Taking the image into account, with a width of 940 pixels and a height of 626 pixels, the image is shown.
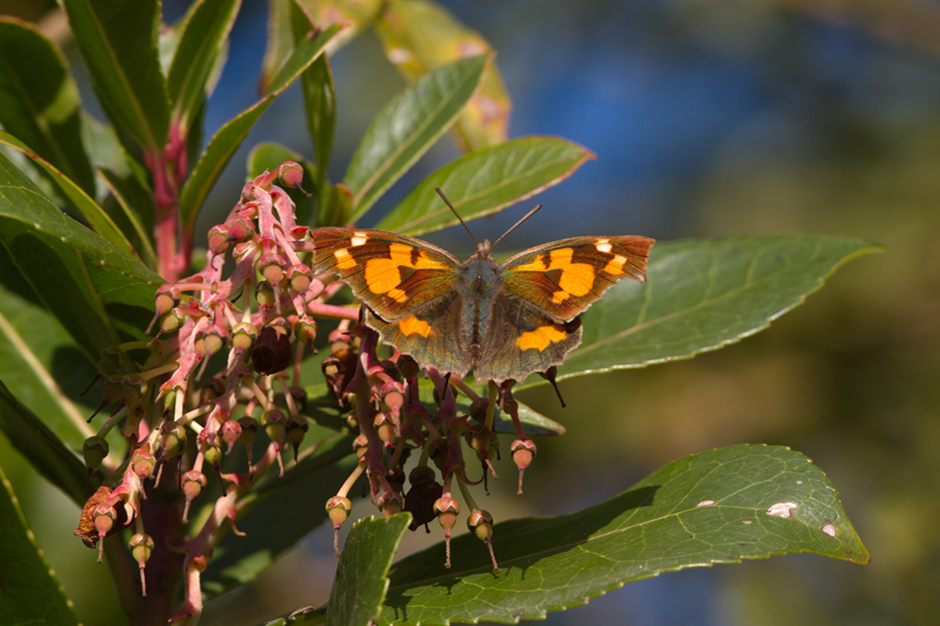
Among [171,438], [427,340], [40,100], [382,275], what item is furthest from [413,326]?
[40,100]

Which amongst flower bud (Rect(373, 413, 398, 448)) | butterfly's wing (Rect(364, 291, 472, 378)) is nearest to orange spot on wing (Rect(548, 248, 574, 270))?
butterfly's wing (Rect(364, 291, 472, 378))

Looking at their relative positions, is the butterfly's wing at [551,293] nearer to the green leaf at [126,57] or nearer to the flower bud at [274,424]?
the flower bud at [274,424]

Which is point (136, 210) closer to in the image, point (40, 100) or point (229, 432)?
point (40, 100)

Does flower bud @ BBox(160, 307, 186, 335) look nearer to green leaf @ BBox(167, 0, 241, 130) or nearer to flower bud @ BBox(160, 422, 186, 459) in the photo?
flower bud @ BBox(160, 422, 186, 459)

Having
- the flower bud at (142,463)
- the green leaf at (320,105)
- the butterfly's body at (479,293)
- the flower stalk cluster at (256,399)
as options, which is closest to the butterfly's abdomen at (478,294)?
the butterfly's body at (479,293)

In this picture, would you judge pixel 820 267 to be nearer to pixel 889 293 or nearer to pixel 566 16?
pixel 889 293

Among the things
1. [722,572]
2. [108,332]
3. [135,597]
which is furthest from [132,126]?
[722,572]
